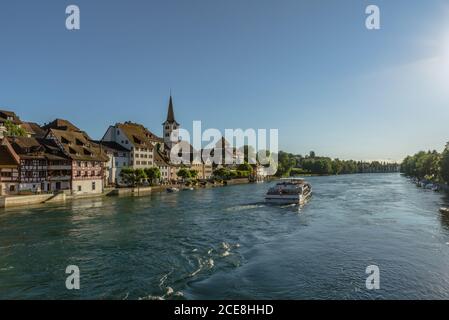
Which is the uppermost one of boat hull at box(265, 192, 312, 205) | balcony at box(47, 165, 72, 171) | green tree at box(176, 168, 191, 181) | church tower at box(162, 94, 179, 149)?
church tower at box(162, 94, 179, 149)

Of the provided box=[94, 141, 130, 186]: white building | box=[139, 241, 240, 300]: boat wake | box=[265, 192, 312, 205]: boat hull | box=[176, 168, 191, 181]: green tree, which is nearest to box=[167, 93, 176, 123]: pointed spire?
box=[176, 168, 191, 181]: green tree

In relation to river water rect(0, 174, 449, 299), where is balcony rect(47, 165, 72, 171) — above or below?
above

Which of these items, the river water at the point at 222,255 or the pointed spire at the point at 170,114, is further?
the pointed spire at the point at 170,114

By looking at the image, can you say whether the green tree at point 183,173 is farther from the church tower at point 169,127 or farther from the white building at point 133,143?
the church tower at point 169,127

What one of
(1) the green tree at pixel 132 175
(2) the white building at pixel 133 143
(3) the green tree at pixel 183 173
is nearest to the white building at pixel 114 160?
(2) the white building at pixel 133 143

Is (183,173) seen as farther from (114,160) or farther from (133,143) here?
(114,160)

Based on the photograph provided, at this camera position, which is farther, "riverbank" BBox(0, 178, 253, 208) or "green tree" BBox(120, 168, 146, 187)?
"green tree" BBox(120, 168, 146, 187)

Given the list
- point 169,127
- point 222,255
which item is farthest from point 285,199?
point 169,127

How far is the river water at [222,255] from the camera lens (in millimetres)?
18500

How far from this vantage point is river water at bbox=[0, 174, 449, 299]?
18.5 m

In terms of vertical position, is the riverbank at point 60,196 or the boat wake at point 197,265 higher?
the riverbank at point 60,196

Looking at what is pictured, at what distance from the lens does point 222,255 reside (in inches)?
1005

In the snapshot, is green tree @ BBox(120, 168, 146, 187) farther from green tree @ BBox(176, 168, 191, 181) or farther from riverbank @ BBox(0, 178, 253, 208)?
green tree @ BBox(176, 168, 191, 181)
